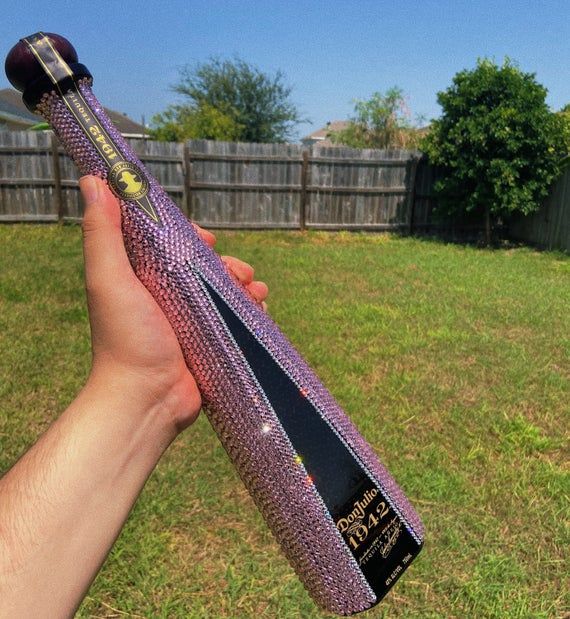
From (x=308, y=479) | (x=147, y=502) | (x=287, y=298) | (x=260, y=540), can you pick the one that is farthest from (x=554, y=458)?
(x=287, y=298)

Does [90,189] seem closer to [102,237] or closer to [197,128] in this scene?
[102,237]

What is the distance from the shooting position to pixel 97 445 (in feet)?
3.80

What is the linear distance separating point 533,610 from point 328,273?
596 cm

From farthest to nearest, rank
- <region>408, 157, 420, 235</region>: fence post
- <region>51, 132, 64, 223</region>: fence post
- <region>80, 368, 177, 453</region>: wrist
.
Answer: <region>408, 157, 420, 235</region>: fence post
<region>51, 132, 64, 223</region>: fence post
<region>80, 368, 177, 453</region>: wrist

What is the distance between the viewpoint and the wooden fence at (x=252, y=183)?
1106 centimetres

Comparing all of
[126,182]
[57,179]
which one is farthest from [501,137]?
[126,182]

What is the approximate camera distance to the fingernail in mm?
1347

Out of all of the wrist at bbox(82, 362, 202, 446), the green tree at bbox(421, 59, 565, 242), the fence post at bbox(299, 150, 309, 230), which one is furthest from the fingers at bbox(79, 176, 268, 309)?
the fence post at bbox(299, 150, 309, 230)

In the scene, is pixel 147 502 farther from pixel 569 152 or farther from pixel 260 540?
pixel 569 152

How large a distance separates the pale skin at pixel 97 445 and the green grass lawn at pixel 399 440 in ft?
4.06

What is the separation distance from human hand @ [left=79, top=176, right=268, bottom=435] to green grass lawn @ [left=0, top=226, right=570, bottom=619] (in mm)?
1265

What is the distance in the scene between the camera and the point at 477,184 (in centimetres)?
1088

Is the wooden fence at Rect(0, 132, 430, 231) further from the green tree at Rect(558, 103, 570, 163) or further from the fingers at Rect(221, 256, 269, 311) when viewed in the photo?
the fingers at Rect(221, 256, 269, 311)

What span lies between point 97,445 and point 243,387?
332mm
